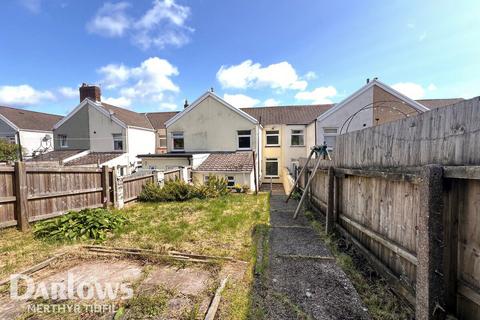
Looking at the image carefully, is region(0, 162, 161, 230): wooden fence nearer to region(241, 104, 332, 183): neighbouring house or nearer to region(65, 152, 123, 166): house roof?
region(65, 152, 123, 166): house roof

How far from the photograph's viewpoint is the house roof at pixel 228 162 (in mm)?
15352

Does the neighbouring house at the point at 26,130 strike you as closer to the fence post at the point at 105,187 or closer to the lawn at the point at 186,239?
the fence post at the point at 105,187

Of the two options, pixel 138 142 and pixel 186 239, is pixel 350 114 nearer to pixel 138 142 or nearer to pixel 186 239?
pixel 186 239

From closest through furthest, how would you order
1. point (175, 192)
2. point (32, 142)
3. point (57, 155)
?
point (175, 192) → point (57, 155) → point (32, 142)

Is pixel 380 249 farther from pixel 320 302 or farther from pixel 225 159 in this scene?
pixel 225 159

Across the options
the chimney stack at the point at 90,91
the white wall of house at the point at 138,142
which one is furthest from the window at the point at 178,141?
the chimney stack at the point at 90,91

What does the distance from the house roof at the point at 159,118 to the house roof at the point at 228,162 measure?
11.5 m

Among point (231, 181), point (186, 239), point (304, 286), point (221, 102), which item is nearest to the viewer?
point (304, 286)

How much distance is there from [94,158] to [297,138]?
17386mm

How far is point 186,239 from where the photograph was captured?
18.5 feet

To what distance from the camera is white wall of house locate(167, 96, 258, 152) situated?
723 inches

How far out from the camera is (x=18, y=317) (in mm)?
2822

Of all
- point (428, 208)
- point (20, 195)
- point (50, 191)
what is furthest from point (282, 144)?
point (428, 208)

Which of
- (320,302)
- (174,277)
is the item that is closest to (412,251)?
(320,302)
